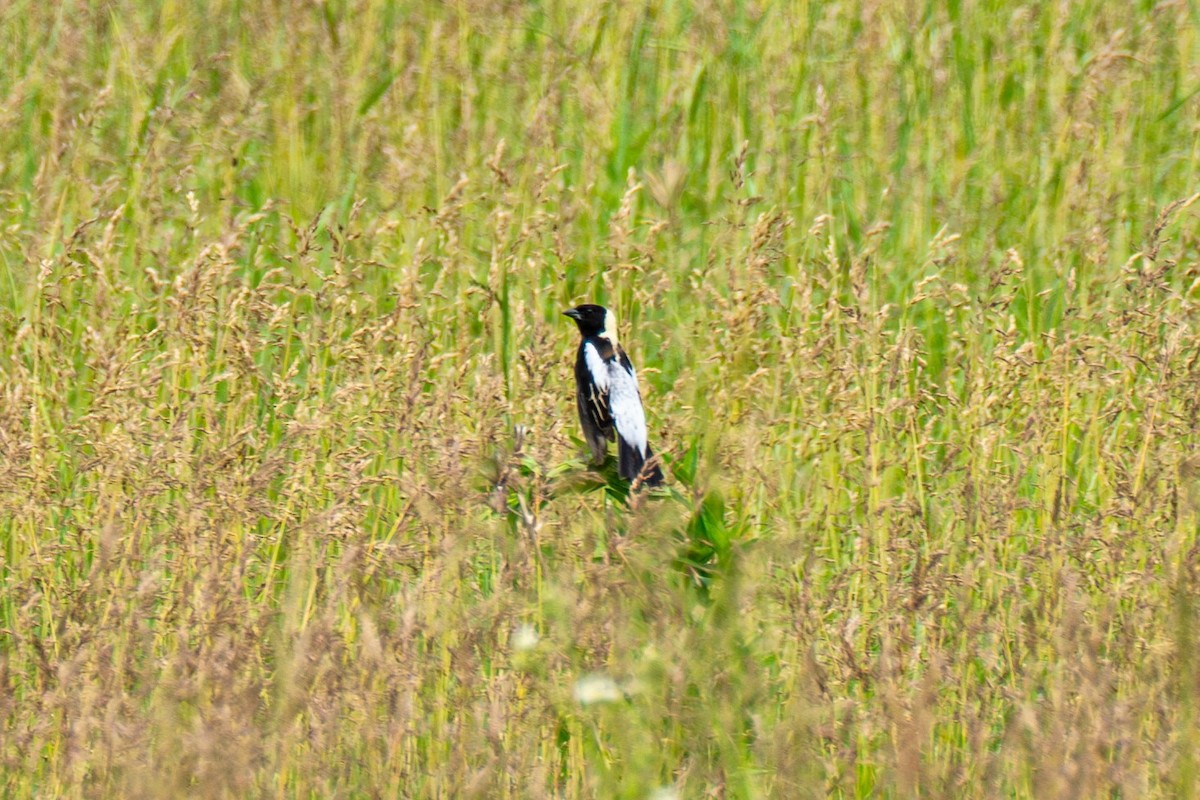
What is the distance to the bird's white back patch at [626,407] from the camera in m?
3.40

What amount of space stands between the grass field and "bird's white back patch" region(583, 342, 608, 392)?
0.28ft

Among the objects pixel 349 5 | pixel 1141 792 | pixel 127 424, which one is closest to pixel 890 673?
pixel 1141 792

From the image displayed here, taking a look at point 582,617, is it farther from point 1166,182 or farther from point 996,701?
point 1166,182

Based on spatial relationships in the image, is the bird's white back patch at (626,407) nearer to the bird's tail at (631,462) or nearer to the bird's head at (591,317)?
the bird's tail at (631,462)

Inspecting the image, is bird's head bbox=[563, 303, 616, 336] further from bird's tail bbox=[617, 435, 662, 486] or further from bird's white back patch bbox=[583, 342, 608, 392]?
bird's tail bbox=[617, 435, 662, 486]

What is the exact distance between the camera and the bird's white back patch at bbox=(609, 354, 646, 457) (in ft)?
11.2

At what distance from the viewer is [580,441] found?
3715mm

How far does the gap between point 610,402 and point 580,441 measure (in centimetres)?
18

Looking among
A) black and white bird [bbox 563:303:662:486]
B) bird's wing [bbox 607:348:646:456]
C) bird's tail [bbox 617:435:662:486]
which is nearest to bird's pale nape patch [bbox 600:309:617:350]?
black and white bird [bbox 563:303:662:486]

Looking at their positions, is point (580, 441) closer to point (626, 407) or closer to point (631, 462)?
point (626, 407)

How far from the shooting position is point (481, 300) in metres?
4.52

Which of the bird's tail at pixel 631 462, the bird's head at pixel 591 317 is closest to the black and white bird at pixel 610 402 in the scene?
the bird's tail at pixel 631 462

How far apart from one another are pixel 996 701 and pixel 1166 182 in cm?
302

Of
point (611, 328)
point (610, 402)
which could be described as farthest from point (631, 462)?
point (611, 328)
